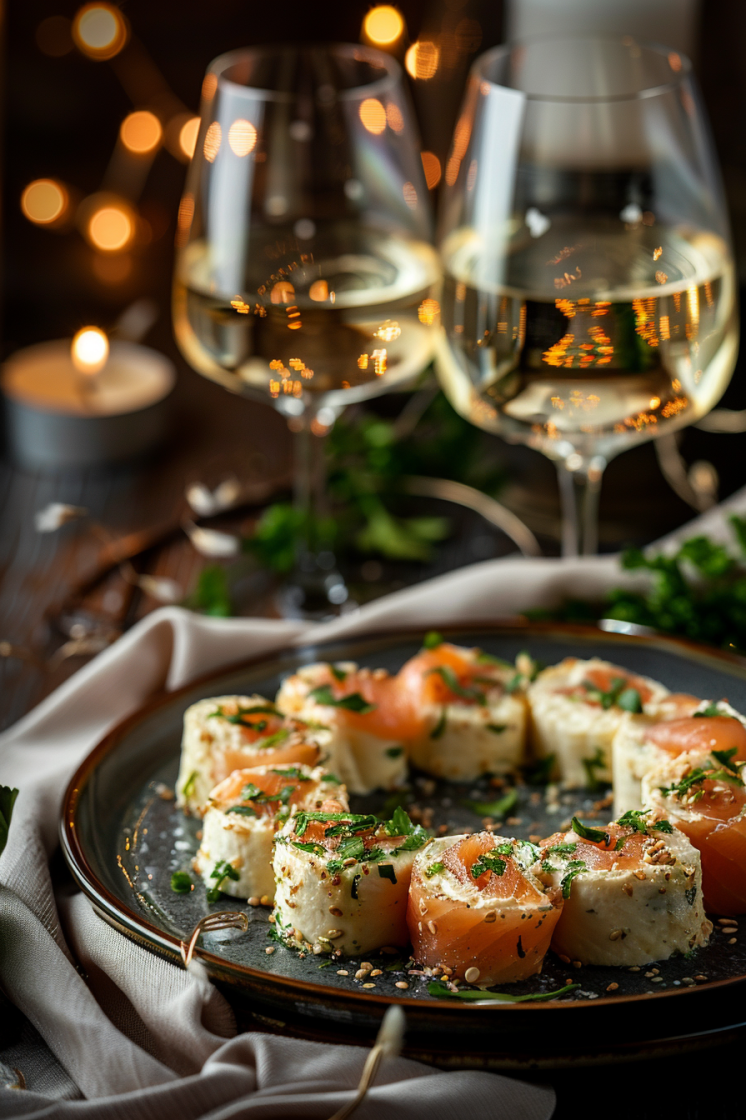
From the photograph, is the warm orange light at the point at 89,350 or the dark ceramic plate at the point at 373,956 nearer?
the dark ceramic plate at the point at 373,956

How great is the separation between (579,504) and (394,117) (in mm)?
690

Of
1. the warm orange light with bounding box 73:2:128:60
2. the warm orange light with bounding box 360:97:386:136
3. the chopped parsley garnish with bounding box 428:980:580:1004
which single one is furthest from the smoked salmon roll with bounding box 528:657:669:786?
the warm orange light with bounding box 73:2:128:60

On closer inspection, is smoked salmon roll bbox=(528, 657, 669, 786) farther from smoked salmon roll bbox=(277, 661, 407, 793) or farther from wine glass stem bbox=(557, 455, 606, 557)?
wine glass stem bbox=(557, 455, 606, 557)

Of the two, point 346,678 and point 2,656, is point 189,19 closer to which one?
point 2,656

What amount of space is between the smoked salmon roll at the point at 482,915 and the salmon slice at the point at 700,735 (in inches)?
11.8

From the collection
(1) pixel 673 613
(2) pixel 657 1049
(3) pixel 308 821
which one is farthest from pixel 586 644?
(2) pixel 657 1049

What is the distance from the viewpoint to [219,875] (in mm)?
1427

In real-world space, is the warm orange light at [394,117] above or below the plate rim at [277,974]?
above

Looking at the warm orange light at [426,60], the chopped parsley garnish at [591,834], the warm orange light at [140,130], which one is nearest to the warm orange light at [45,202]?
the warm orange light at [140,130]

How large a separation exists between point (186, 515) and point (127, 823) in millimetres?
1106

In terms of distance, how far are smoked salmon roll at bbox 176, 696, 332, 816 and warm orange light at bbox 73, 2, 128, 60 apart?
9.02ft

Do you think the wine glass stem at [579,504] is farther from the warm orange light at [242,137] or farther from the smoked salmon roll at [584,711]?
the warm orange light at [242,137]

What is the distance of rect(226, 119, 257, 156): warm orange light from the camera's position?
6.57ft

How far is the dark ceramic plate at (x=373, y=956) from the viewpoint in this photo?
3.87 ft
